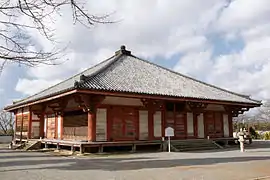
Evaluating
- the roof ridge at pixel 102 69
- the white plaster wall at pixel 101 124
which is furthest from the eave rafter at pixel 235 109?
the white plaster wall at pixel 101 124

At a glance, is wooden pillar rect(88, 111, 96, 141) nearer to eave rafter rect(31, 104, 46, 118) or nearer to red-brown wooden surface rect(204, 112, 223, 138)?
eave rafter rect(31, 104, 46, 118)

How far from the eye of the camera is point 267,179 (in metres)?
7.57

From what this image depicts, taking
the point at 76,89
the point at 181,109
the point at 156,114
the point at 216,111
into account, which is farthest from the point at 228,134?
the point at 76,89

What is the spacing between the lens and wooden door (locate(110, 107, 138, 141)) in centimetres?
1572

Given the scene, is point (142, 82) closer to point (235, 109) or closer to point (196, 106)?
point (196, 106)

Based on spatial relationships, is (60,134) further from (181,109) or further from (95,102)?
(181,109)

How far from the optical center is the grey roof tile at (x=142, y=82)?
15.3 meters

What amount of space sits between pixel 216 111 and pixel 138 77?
592cm

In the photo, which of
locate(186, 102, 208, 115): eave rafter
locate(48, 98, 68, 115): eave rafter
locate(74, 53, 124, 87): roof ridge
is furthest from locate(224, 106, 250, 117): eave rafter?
locate(48, 98, 68, 115): eave rafter

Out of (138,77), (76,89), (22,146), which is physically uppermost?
(138,77)

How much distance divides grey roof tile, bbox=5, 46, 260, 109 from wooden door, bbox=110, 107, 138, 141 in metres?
1.31

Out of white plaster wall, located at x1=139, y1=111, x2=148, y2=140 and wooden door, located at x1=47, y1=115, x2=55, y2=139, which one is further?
wooden door, located at x1=47, y1=115, x2=55, y2=139

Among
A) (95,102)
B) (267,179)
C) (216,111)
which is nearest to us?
(267,179)

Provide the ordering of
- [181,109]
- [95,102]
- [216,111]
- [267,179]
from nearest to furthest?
[267,179] → [95,102] → [181,109] → [216,111]
